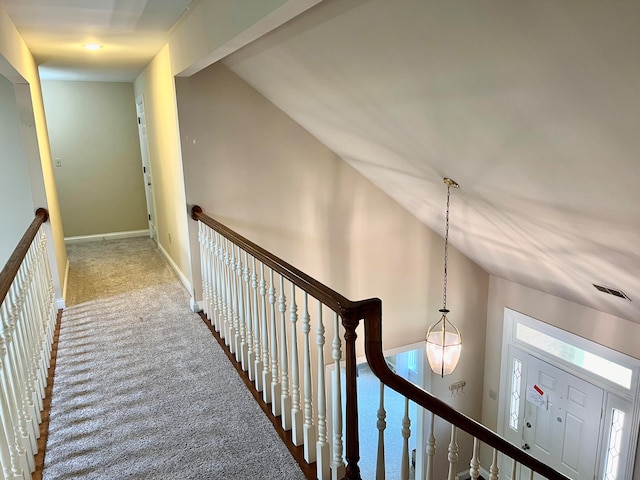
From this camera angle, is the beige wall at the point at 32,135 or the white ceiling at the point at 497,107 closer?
the white ceiling at the point at 497,107

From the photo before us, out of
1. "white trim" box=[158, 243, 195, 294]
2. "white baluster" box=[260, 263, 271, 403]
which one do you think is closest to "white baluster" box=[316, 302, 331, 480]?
Result: "white baluster" box=[260, 263, 271, 403]

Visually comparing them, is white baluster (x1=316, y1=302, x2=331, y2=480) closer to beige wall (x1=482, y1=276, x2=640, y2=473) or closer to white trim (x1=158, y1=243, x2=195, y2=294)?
white trim (x1=158, y1=243, x2=195, y2=294)

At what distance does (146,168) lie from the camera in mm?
6281

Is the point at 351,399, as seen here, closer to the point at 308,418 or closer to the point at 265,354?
the point at 308,418

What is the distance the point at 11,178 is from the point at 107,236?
2.16m

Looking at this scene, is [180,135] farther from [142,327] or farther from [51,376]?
[51,376]

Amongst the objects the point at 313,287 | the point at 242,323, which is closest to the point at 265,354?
the point at 242,323

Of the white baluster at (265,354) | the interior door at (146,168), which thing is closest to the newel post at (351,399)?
the white baluster at (265,354)

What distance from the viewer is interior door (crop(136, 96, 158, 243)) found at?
5.86m

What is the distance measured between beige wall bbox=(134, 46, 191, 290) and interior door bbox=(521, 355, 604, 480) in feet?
13.6

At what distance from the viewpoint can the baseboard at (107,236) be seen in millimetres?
6524

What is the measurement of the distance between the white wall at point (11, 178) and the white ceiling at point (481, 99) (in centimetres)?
62

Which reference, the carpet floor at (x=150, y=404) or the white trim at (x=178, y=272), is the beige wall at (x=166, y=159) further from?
the carpet floor at (x=150, y=404)

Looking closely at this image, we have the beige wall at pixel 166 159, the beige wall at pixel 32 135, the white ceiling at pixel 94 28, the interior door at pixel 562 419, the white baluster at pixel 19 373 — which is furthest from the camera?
the interior door at pixel 562 419
